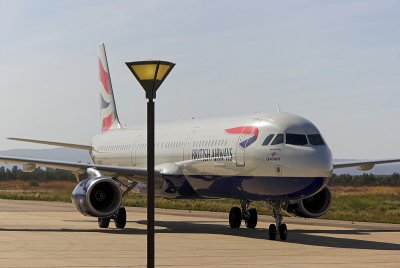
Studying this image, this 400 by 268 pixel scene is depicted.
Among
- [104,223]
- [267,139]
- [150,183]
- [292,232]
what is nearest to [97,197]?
[104,223]

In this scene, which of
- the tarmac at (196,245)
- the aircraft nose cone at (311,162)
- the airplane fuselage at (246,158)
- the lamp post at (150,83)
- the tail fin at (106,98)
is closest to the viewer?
the lamp post at (150,83)

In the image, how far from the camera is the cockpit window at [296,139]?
79.8 feet

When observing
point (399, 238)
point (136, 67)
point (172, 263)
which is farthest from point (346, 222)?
point (136, 67)

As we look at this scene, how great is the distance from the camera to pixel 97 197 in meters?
28.4

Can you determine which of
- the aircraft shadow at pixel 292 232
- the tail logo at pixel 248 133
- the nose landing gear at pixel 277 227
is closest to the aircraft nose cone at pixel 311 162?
the nose landing gear at pixel 277 227

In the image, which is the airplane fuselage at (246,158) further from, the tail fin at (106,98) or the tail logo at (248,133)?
the tail fin at (106,98)

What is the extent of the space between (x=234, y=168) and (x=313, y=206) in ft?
12.0

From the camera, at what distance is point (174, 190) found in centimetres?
3002

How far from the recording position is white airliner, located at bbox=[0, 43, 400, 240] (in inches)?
945

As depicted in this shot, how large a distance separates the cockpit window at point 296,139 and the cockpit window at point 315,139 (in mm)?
143

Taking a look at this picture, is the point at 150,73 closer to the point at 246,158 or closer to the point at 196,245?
the point at 196,245

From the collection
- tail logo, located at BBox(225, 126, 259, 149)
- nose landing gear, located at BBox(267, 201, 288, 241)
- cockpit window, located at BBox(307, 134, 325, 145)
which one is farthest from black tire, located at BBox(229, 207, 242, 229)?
cockpit window, located at BBox(307, 134, 325, 145)

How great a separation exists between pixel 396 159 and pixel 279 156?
324 inches

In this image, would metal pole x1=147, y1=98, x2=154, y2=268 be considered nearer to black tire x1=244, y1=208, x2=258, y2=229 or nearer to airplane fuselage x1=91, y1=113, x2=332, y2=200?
airplane fuselage x1=91, y1=113, x2=332, y2=200
